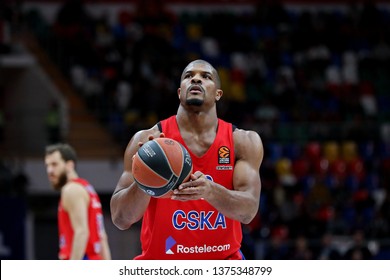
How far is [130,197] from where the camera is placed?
542 centimetres

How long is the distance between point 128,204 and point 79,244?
2.61 meters

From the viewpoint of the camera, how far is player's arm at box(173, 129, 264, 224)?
5.02 m

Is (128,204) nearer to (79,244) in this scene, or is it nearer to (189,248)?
(189,248)

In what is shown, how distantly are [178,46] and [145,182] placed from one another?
53.0 feet

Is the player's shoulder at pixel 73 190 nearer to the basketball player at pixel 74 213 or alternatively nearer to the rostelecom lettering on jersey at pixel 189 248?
the basketball player at pixel 74 213

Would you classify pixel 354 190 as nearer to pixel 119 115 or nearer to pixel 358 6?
pixel 119 115

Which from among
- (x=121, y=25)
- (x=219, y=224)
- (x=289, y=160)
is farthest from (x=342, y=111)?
(x=219, y=224)

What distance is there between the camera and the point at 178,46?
21016mm

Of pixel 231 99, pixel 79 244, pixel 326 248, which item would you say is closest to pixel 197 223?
pixel 79 244

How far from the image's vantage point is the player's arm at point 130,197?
541cm

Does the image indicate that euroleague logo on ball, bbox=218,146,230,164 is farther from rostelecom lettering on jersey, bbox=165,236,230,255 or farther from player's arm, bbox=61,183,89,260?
player's arm, bbox=61,183,89,260

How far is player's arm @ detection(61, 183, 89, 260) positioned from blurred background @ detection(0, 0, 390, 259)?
5870mm

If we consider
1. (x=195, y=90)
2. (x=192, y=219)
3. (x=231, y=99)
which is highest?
(x=231, y=99)

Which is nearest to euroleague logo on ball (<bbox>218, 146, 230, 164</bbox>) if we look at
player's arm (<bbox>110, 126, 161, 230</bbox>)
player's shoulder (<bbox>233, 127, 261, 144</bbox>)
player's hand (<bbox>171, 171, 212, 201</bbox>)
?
player's shoulder (<bbox>233, 127, 261, 144</bbox>)
